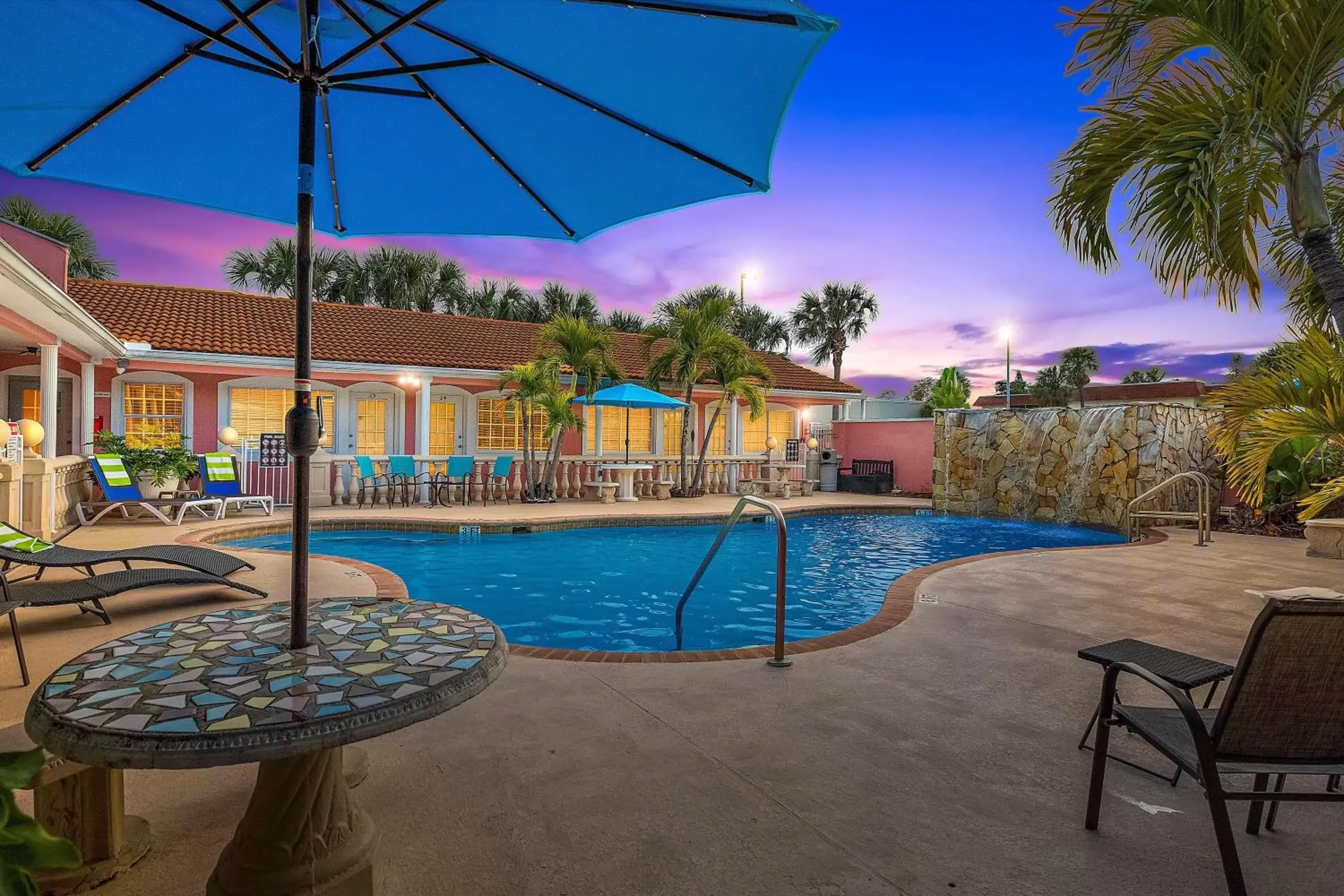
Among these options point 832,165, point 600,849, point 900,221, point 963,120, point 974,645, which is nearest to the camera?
point 600,849

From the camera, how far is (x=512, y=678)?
4.01 m

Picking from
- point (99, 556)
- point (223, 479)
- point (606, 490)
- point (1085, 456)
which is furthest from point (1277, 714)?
point (1085, 456)

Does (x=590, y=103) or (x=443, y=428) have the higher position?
(x=590, y=103)

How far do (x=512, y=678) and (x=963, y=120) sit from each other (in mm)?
17118

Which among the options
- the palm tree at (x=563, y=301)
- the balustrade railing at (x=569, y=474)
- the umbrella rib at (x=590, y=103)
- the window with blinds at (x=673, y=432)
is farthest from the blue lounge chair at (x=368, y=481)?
the palm tree at (x=563, y=301)

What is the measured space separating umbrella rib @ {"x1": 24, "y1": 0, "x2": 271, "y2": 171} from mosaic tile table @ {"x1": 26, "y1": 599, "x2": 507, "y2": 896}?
2.22 meters

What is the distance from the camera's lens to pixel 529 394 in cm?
1397

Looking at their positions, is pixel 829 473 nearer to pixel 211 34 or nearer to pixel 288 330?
pixel 288 330

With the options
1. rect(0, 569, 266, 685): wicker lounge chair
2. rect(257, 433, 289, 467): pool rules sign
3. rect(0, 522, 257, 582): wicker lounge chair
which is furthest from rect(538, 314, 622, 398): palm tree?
rect(0, 569, 266, 685): wicker lounge chair

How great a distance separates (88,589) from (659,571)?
5684 mm

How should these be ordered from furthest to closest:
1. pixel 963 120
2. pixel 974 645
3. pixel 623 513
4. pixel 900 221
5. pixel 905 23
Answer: pixel 900 221 → pixel 963 120 → pixel 905 23 → pixel 623 513 → pixel 974 645

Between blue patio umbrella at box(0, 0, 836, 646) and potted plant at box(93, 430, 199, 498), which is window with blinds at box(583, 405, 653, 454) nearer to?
potted plant at box(93, 430, 199, 498)

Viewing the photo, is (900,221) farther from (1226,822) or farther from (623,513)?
(1226,822)

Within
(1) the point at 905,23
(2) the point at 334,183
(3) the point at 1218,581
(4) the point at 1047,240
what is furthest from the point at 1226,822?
(4) the point at 1047,240
